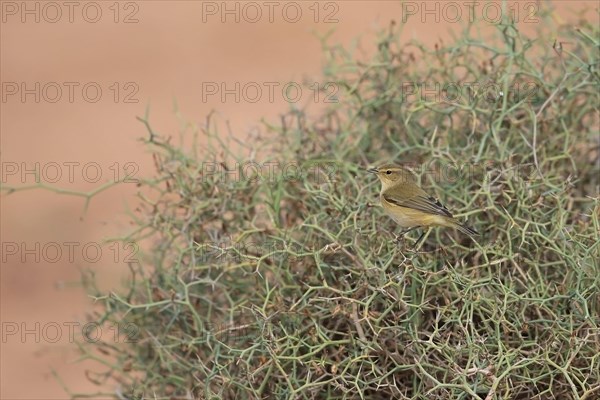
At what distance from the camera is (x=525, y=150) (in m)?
2.47

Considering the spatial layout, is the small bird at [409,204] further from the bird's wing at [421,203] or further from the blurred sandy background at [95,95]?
the blurred sandy background at [95,95]

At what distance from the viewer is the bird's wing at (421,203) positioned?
2275 millimetres

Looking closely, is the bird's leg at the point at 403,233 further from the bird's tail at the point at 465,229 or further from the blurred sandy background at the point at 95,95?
the blurred sandy background at the point at 95,95

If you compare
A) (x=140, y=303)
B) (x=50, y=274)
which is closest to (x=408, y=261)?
(x=140, y=303)

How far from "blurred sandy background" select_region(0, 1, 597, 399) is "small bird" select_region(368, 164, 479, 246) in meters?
2.94

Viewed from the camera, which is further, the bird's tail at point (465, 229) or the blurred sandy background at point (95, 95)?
the blurred sandy background at point (95, 95)

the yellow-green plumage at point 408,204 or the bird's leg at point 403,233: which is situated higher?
the yellow-green plumage at point 408,204

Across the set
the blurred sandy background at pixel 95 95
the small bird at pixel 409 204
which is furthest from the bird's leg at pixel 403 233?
the blurred sandy background at pixel 95 95

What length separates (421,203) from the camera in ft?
7.60

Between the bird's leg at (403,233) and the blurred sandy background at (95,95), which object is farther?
the blurred sandy background at (95,95)

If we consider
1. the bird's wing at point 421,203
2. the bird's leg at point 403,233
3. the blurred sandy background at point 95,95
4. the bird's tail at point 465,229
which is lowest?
the blurred sandy background at point 95,95

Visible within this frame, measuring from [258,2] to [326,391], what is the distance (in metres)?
6.28

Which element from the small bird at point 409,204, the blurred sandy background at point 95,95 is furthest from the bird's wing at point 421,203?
the blurred sandy background at point 95,95

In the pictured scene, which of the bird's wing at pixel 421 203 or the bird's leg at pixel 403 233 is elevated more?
the bird's wing at pixel 421 203
